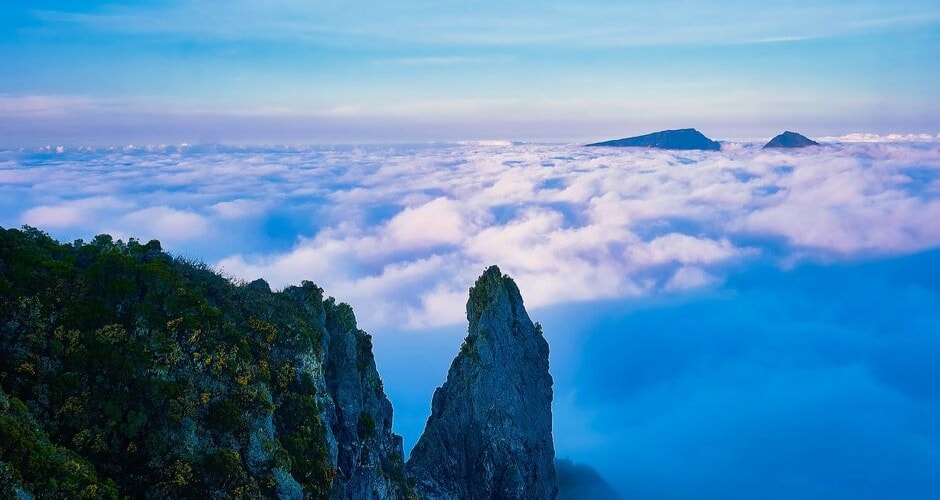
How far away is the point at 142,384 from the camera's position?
25391 mm

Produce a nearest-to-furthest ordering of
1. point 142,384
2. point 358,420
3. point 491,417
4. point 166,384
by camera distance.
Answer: point 142,384 → point 166,384 → point 358,420 → point 491,417

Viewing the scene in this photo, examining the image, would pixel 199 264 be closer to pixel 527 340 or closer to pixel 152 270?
pixel 152 270

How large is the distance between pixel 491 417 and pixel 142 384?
103ft

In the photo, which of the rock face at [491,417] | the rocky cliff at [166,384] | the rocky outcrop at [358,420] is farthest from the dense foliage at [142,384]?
the rock face at [491,417]

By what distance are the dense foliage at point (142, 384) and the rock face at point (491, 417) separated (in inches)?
842

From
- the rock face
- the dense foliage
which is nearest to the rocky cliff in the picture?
the dense foliage

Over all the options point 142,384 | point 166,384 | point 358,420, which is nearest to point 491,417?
point 358,420

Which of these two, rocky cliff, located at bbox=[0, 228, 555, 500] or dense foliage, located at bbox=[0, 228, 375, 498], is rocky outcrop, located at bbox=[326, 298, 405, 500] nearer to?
rocky cliff, located at bbox=[0, 228, 555, 500]

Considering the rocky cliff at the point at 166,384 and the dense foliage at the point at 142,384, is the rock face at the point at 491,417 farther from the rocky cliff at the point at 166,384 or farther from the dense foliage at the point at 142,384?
the dense foliage at the point at 142,384

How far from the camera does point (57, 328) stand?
25766 mm

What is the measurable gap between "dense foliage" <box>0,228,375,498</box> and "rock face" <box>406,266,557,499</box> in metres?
21.4

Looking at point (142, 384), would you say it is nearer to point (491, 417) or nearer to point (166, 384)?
point (166, 384)

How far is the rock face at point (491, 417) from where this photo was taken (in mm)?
51812

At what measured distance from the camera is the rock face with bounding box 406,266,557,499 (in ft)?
170
